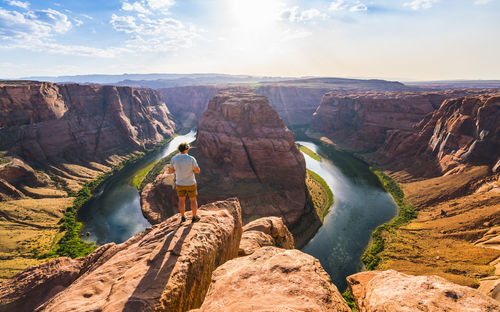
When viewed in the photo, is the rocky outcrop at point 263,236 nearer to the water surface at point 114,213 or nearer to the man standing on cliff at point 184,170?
the man standing on cliff at point 184,170

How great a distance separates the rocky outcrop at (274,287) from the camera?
6492 millimetres

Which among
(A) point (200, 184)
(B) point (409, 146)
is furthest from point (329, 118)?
(A) point (200, 184)

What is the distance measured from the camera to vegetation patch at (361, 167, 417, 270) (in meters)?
38.1

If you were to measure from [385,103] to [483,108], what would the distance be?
162 feet

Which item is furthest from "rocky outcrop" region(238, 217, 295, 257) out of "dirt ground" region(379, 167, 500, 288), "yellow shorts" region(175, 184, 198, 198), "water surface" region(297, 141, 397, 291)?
"dirt ground" region(379, 167, 500, 288)

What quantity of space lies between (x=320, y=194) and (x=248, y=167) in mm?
22320

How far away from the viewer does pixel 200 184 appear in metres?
56.2

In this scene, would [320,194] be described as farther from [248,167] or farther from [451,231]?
[451,231]

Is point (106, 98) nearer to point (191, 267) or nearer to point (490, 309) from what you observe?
point (191, 267)

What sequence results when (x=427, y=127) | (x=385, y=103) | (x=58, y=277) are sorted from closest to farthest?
(x=58, y=277)
(x=427, y=127)
(x=385, y=103)

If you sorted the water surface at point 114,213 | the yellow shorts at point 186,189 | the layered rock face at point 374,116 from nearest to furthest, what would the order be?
the yellow shorts at point 186,189 < the water surface at point 114,213 < the layered rock face at point 374,116

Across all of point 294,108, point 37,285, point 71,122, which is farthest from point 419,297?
point 294,108

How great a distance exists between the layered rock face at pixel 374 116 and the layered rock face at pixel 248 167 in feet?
203

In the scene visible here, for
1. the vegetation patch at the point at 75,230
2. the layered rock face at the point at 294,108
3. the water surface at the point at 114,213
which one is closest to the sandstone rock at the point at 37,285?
the vegetation patch at the point at 75,230
